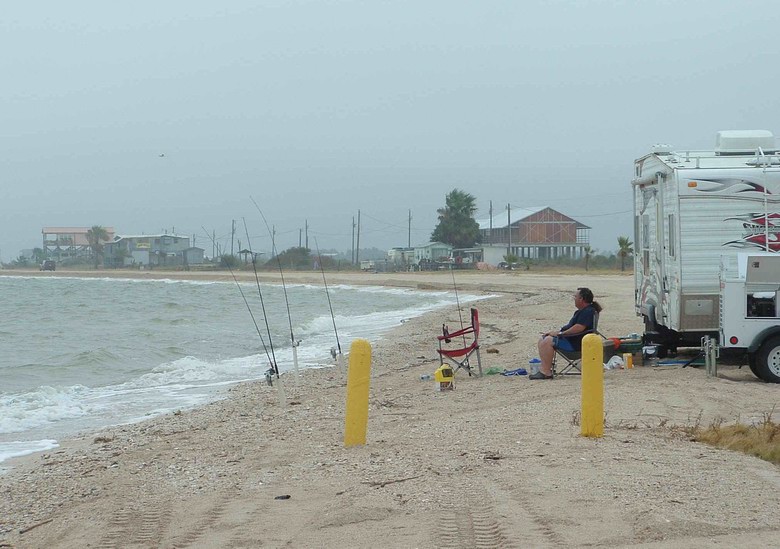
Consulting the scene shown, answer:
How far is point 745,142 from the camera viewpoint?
41.7ft

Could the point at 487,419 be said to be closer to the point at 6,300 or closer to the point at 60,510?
the point at 60,510

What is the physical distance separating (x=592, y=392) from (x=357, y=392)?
6.06 feet

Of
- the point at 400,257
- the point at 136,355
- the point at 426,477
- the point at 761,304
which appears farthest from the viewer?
the point at 400,257

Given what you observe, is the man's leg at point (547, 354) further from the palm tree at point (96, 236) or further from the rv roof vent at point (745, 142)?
the palm tree at point (96, 236)

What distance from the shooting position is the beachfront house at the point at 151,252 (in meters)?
123

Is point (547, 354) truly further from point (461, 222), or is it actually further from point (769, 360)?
point (461, 222)

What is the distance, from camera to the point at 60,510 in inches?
258

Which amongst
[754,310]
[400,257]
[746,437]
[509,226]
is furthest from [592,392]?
[400,257]

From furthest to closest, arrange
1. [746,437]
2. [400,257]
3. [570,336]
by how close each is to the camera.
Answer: [400,257], [570,336], [746,437]

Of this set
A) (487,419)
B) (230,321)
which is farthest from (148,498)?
(230,321)

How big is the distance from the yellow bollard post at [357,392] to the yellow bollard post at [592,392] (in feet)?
5.65

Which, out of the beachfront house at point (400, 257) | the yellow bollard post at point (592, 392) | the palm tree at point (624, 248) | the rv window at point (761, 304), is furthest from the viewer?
the beachfront house at point (400, 257)

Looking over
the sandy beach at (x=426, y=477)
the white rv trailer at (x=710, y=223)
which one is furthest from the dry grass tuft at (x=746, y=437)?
the white rv trailer at (x=710, y=223)

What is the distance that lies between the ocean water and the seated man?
350cm
